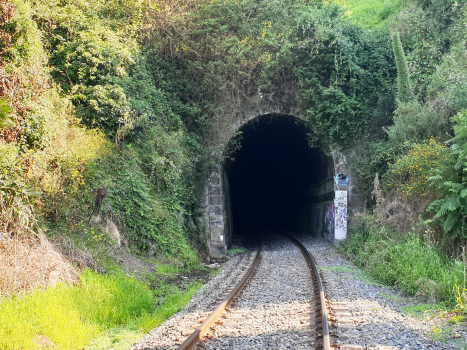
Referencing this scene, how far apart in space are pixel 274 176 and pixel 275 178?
0.62ft

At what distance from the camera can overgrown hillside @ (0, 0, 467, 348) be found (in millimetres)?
7555

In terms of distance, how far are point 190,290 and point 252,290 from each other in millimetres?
1352

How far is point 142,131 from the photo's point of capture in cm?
1137

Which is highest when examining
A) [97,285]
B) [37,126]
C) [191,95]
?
[191,95]

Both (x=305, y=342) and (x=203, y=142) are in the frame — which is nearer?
(x=305, y=342)

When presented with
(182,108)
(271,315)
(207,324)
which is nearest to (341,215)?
(182,108)

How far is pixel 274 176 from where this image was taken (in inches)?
1156

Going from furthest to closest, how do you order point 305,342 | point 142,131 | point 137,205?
point 142,131, point 137,205, point 305,342

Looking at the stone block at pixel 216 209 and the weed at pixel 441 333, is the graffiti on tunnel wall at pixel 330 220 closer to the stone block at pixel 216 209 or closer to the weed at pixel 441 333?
the stone block at pixel 216 209

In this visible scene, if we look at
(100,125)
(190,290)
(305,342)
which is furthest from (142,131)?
(305,342)

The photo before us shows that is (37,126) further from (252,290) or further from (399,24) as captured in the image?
(399,24)

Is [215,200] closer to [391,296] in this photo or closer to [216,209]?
[216,209]

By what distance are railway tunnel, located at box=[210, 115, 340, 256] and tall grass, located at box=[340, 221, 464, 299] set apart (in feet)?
17.6

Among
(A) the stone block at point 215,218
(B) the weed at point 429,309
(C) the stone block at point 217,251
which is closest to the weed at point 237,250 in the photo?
(C) the stone block at point 217,251
